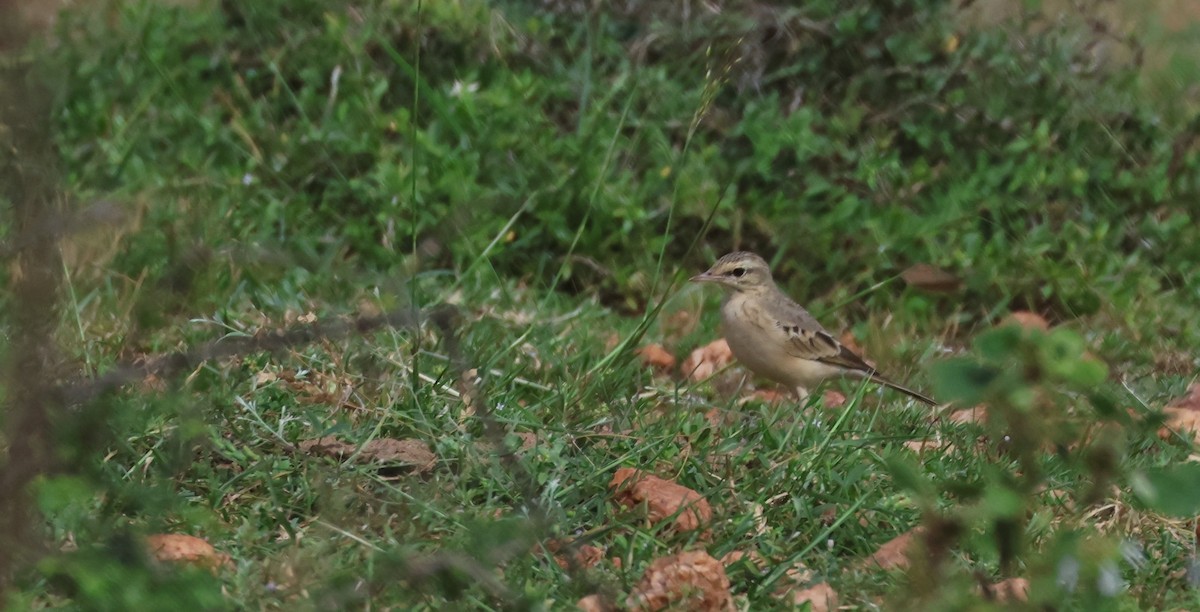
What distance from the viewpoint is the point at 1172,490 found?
271 cm

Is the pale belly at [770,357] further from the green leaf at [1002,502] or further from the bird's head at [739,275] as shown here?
the green leaf at [1002,502]

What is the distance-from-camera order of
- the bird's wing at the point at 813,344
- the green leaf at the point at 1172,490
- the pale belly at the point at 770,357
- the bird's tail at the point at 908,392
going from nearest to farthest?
the green leaf at the point at 1172,490, the bird's tail at the point at 908,392, the pale belly at the point at 770,357, the bird's wing at the point at 813,344

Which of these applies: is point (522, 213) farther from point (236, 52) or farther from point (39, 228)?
point (39, 228)

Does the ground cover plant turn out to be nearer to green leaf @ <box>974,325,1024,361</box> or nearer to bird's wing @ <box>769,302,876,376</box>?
green leaf @ <box>974,325,1024,361</box>

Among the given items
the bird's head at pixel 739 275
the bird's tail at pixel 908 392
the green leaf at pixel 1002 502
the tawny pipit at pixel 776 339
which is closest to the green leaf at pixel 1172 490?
the green leaf at pixel 1002 502

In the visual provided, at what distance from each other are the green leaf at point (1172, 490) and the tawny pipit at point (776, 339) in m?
3.71

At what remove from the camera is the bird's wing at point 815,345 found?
6793 mm

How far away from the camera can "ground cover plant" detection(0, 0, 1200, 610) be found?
3.03 metres

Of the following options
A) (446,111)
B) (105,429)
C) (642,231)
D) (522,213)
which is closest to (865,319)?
(642,231)

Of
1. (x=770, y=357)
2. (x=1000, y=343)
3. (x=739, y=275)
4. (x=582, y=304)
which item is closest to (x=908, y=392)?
(x=770, y=357)

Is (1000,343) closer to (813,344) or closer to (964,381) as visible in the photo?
(964,381)

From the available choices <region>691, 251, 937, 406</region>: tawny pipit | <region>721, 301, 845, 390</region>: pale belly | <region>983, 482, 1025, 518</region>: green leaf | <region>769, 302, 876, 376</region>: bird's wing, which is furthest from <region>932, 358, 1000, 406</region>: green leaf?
<region>769, 302, 876, 376</region>: bird's wing

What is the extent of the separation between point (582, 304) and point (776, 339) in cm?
86

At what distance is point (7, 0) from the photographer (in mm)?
2504
